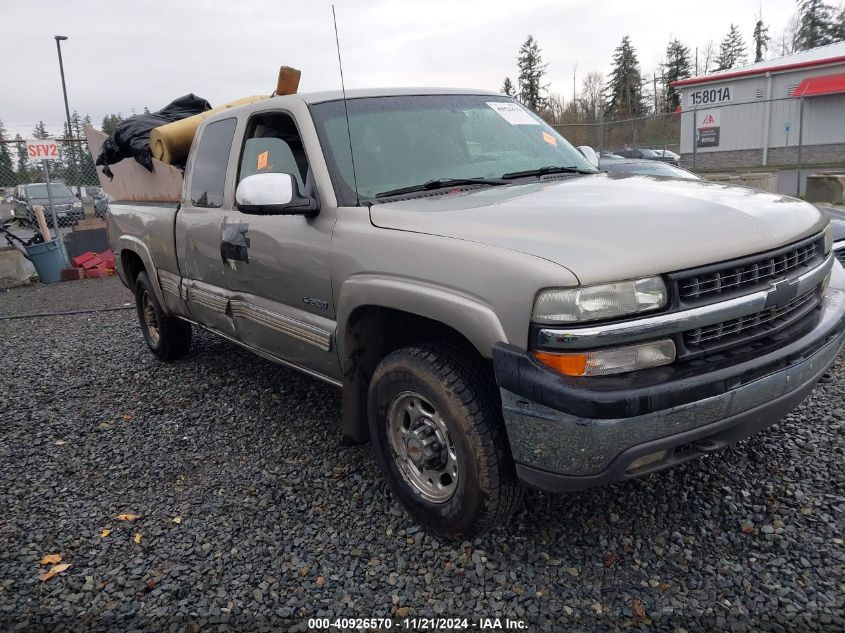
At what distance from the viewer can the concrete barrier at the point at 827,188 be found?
1294 centimetres

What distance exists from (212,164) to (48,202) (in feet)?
54.5

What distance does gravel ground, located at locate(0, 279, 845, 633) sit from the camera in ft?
7.96

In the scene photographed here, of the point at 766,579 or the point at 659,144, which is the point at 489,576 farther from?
the point at 659,144

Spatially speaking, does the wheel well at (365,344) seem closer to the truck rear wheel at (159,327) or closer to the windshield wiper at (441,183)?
the windshield wiper at (441,183)

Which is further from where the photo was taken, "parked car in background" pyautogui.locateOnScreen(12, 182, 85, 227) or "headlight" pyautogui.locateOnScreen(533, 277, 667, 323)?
"parked car in background" pyautogui.locateOnScreen(12, 182, 85, 227)

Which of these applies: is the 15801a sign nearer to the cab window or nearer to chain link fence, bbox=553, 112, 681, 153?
chain link fence, bbox=553, 112, 681, 153

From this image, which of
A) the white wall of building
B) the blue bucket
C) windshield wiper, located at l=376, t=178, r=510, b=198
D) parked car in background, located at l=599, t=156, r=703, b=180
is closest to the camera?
windshield wiper, located at l=376, t=178, r=510, b=198

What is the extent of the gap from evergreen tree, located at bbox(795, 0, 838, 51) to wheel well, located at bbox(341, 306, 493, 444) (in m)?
59.1

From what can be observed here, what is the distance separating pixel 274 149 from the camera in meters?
3.61

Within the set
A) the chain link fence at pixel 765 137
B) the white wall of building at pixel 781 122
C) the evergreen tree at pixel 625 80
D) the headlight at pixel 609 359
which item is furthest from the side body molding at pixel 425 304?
the evergreen tree at pixel 625 80

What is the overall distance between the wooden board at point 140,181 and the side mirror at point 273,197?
182 cm

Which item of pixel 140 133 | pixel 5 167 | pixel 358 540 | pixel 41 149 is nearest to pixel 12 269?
pixel 41 149

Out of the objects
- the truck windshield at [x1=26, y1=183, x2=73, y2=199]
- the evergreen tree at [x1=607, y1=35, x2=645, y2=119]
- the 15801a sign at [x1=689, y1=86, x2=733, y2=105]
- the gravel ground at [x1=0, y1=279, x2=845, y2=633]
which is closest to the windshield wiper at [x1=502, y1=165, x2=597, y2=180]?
the gravel ground at [x1=0, y1=279, x2=845, y2=633]

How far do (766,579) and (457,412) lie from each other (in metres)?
1.28
